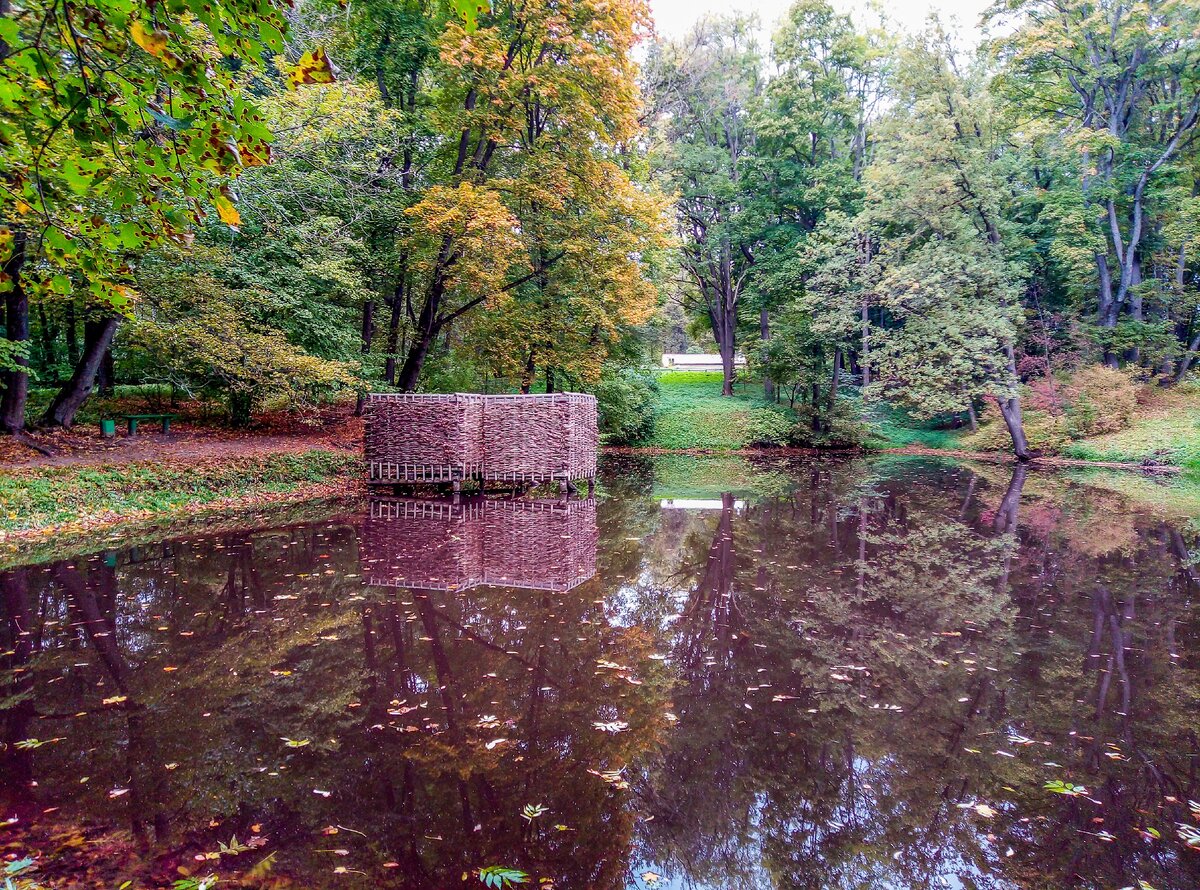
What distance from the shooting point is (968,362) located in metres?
21.6

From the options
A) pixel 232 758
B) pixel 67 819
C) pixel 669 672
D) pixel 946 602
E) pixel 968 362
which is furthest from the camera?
pixel 968 362

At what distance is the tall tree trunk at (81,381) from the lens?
1326cm

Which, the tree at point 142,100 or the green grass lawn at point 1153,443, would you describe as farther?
the green grass lawn at point 1153,443

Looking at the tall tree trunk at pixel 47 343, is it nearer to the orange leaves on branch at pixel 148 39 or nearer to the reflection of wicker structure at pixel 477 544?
the reflection of wicker structure at pixel 477 544

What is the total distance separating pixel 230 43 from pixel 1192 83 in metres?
31.6

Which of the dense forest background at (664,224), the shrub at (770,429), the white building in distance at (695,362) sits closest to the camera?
the dense forest background at (664,224)

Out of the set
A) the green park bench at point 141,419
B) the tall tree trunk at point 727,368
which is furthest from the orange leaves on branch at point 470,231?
the tall tree trunk at point 727,368

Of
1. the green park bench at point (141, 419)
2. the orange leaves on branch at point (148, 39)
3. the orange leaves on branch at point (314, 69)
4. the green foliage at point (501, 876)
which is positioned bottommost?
the green foliage at point (501, 876)

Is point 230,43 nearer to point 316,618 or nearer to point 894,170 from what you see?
point 316,618

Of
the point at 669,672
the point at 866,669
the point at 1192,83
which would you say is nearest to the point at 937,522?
the point at 866,669

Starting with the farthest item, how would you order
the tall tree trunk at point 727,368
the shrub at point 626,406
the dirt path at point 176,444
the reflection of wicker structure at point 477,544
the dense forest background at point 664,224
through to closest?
the tall tree trunk at point 727,368
the shrub at point 626,406
the dense forest background at point 664,224
the dirt path at point 176,444
the reflection of wicker structure at point 477,544

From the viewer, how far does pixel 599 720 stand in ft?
13.7

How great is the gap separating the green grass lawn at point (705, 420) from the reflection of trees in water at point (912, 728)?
18.1 m

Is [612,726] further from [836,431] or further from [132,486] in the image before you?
[836,431]
